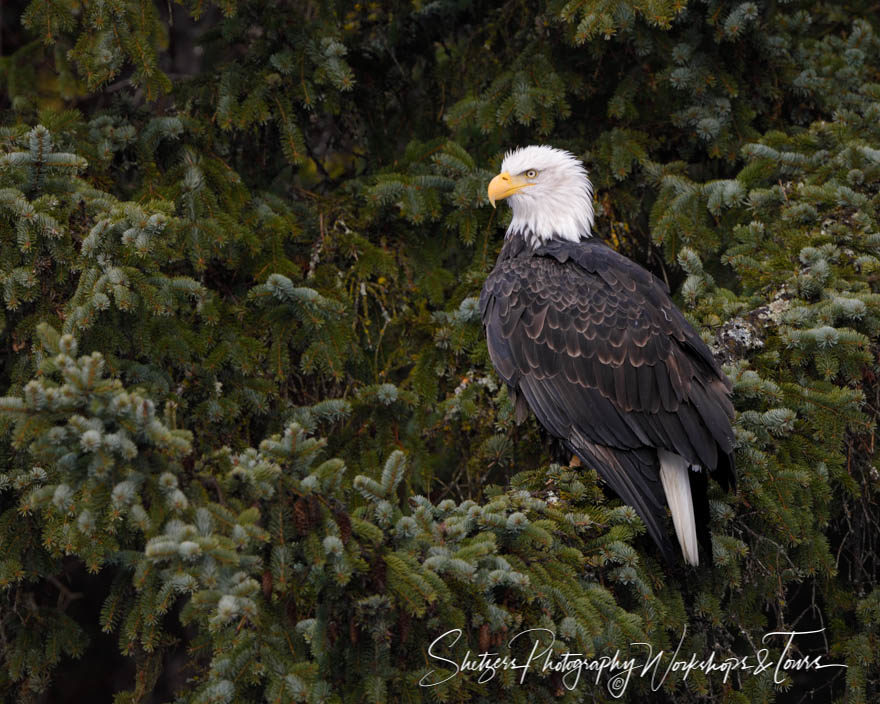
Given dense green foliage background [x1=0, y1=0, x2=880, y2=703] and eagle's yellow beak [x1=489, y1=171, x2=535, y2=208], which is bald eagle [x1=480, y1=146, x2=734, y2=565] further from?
dense green foliage background [x1=0, y1=0, x2=880, y2=703]

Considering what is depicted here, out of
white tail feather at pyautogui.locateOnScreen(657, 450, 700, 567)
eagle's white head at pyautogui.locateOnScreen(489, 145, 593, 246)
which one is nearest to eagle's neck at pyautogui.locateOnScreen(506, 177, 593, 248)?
eagle's white head at pyautogui.locateOnScreen(489, 145, 593, 246)

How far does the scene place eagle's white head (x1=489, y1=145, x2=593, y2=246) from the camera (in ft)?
14.8

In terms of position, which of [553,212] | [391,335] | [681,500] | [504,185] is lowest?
[681,500]

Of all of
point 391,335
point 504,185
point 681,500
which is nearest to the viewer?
point 681,500

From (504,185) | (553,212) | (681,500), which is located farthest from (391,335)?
(681,500)

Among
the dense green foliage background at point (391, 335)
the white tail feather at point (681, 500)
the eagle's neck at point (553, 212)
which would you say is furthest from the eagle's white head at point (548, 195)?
the white tail feather at point (681, 500)

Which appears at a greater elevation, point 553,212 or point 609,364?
point 553,212

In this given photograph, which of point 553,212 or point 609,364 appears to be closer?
point 609,364

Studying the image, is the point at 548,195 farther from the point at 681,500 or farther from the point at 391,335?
the point at 681,500

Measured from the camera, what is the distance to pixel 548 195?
14.9 feet

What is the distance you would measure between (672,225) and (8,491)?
3228 mm

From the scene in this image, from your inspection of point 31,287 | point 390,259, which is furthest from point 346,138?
point 31,287

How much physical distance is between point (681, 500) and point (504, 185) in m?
1.70

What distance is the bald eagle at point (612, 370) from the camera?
3645 millimetres
